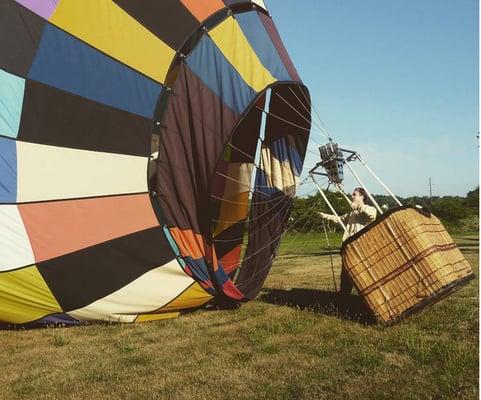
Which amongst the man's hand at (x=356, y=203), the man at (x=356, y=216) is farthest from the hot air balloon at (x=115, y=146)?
the man's hand at (x=356, y=203)

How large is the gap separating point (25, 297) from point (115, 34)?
2658 millimetres

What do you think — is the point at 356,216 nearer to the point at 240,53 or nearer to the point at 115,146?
the point at 240,53

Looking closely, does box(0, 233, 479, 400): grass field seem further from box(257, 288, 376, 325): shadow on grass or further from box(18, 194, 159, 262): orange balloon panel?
box(18, 194, 159, 262): orange balloon panel

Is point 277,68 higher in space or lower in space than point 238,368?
higher

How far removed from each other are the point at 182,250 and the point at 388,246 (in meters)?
2.01

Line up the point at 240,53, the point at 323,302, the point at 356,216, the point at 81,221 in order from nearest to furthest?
the point at 81,221
the point at 240,53
the point at 356,216
the point at 323,302

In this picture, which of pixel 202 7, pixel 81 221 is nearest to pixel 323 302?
pixel 81 221

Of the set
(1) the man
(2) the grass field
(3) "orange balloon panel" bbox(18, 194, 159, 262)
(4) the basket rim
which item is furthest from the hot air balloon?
(4) the basket rim

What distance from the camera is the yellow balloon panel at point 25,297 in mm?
4551

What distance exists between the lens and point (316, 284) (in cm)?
766

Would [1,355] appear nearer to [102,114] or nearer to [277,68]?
[102,114]

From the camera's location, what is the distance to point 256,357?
3826 mm

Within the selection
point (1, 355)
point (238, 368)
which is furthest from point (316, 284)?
point (1, 355)

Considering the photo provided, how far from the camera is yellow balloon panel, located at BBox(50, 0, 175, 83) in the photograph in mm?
4629
